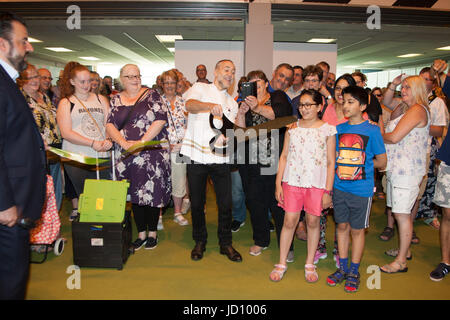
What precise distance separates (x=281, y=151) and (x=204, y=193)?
85cm

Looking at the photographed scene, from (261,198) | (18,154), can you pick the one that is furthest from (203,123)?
(18,154)

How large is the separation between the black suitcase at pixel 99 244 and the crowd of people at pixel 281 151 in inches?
15.7

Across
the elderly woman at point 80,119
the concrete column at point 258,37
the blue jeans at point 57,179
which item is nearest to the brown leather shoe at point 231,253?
the elderly woman at point 80,119

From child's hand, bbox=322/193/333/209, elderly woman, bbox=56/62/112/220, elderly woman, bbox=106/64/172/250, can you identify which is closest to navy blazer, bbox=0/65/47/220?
elderly woman, bbox=106/64/172/250

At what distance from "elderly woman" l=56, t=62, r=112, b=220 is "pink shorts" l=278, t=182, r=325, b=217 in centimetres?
179

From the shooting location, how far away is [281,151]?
323cm

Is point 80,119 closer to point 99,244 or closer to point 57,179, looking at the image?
point 57,179

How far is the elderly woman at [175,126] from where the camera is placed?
380cm

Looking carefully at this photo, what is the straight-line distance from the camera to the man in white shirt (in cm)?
293

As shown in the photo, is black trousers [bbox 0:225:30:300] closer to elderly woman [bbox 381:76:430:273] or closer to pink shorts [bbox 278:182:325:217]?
pink shorts [bbox 278:182:325:217]

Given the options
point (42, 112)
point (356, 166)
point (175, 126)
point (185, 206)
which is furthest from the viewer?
point (185, 206)

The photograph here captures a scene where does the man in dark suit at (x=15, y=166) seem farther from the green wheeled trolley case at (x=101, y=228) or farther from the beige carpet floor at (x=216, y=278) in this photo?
the green wheeled trolley case at (x=101, y=228)
